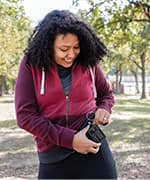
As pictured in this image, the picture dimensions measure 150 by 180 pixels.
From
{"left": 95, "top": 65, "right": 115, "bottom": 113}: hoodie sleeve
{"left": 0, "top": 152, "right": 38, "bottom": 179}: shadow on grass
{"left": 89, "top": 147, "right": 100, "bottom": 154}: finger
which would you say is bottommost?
{"left": 0, "top": 152, "right": 38, "bottom": 179}: shadow on grass

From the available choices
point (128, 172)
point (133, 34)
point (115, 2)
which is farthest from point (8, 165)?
point (133, 34)

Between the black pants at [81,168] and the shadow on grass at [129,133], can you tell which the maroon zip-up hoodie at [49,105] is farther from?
the shadow on grass at [129,133]

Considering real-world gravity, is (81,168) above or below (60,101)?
below

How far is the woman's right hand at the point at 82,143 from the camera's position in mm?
1802

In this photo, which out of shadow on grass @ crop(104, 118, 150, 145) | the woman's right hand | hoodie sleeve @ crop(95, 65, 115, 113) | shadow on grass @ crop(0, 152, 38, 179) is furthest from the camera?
shadow on grass @ crop(104, 118, 150, 145)

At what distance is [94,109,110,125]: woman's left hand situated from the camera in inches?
76.0

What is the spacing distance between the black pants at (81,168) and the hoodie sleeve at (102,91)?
9.8 inches

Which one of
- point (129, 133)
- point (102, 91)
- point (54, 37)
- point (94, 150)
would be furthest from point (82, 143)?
point (129, 133)

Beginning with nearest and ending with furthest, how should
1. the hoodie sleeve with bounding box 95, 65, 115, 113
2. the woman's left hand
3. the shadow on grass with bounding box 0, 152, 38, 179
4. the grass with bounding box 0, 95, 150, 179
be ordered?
1. the woman's left hand
2. the hoodie sleeve with bounding box 95, 65, 115, 113
3. the shadow on grass with bounding box 0, 152, 38, 179
4. the grass with bounding box 0, 95, 150, 179

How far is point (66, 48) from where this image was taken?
1.88 m

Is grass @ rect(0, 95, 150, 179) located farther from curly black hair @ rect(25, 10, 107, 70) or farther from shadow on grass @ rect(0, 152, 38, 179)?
curly black hair @ rect(25, 10, 107, 70)

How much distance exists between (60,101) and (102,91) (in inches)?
12.3

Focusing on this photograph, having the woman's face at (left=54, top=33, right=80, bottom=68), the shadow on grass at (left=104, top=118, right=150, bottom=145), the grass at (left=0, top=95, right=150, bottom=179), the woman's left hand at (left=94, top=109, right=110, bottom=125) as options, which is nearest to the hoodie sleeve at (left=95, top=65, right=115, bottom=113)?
the woman's left hand at (left=94, top=109, right=110, bottom=125)

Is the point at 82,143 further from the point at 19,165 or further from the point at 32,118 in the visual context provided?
the point at 19,165
